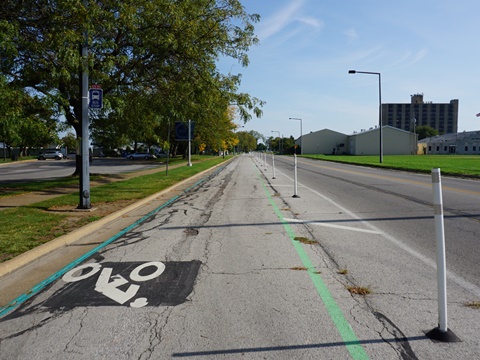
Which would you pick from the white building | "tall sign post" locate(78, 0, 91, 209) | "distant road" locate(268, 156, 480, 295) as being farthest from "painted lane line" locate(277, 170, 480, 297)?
the white building

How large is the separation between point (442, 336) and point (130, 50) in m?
13.5

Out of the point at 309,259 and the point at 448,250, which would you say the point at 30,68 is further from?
the point at 448,250

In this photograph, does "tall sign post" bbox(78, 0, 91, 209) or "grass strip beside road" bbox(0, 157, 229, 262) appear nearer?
"grass strip beside road" bbox(0, 157, 229, 262)

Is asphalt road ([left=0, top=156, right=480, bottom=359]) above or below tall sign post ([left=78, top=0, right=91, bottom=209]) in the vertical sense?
below

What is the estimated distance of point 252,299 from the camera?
4387 millimetres

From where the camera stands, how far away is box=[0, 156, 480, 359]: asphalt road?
11.0ft

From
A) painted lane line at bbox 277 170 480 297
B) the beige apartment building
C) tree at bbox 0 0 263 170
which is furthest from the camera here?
the beige apartment building

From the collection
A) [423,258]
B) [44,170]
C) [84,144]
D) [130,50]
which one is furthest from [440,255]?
[44,170]

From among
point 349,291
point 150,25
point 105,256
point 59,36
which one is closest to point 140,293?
point 105,256

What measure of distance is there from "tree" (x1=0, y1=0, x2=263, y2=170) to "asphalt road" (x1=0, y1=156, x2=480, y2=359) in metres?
4.87

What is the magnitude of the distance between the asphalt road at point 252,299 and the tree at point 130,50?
16.0 ft

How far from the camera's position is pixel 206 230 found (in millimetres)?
8266

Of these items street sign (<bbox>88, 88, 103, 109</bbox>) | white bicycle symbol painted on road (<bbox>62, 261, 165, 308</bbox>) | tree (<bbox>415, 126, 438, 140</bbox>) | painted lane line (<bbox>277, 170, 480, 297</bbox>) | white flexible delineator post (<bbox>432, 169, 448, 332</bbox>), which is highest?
tree (<bbox>415, 126, 438, 140</bbox>)

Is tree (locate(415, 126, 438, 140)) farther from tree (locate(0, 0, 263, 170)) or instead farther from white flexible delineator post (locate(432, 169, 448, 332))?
white flexible delineator post (locate(432, 169, 448, 332))
